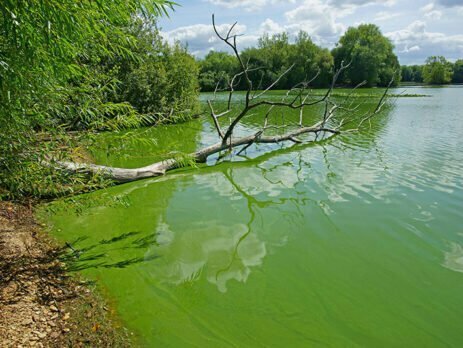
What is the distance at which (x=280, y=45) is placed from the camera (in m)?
66.6

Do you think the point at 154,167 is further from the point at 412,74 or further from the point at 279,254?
the point at 412,74

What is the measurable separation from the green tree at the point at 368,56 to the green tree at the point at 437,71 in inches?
656

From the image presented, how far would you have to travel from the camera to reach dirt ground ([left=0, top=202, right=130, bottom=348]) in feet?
10.5

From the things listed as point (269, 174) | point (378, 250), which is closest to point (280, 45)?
point (269, 174)

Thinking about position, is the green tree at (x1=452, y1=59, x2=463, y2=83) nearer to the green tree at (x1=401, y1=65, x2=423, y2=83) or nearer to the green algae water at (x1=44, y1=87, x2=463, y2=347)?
the green tree at (x1=401, y1=65, x2=423, y2=83)

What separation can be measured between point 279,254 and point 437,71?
299 ft

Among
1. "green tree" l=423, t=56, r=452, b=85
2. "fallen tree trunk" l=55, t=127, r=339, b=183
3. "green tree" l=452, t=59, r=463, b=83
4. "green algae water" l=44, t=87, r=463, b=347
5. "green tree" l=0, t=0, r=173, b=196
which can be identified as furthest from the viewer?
"green tree" l=452, t=59, r=463, b=83

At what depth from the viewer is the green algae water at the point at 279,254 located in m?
3.70

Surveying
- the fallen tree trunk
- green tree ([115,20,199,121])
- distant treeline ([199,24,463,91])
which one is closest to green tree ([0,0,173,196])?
the fallen tree trunk

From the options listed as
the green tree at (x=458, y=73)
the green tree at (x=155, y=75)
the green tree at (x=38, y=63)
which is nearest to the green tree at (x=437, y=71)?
the green tree at (x=458, y=73)

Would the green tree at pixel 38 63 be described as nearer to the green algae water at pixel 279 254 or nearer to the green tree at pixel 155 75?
the green algae water at pixel 279 254

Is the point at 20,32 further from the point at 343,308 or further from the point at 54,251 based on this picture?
the point at 343,308

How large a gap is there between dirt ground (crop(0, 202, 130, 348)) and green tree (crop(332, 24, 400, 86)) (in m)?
60.2

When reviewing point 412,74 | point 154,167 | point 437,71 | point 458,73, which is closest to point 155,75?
point 154,167
